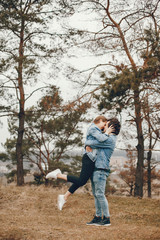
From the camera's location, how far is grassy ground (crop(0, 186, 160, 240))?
4082mm

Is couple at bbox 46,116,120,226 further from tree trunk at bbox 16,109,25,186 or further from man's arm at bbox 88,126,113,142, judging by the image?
tree trunk at bbox 16,109,25,186

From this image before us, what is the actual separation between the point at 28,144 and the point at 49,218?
17977 millimetres

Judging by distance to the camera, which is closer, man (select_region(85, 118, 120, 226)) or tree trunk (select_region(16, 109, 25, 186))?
man (select_region(85, 118, 120, 226))

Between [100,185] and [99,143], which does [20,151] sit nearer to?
[100,185]

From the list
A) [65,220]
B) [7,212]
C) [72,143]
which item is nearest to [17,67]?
[7,212]

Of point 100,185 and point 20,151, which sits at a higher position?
point 20,151

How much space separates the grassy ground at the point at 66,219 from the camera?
4.08 meters

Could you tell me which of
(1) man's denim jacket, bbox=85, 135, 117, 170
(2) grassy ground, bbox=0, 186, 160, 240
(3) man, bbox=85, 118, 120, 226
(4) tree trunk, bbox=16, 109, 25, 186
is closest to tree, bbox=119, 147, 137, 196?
(4) tree trunk, bbox=16, 109, 25, 186

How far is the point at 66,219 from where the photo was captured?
5.62 metres

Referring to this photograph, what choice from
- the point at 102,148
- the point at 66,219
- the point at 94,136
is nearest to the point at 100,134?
the point at 94,136

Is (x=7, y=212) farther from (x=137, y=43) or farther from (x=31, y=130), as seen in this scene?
(x=31, y=130)

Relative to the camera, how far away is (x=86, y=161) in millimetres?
4676

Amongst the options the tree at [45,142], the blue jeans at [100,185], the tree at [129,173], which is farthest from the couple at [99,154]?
the tree at [129,173]

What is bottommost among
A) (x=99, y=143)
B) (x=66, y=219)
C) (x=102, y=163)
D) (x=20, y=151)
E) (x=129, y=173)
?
(x=129, y=173)
